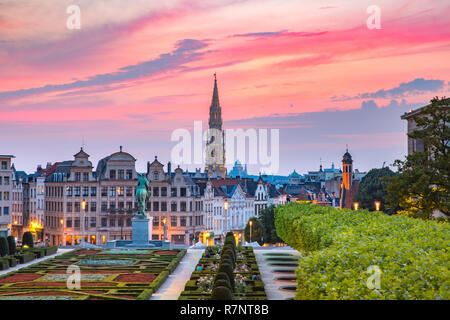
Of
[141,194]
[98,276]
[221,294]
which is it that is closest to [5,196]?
[141,194]

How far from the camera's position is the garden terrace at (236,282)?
3388cm

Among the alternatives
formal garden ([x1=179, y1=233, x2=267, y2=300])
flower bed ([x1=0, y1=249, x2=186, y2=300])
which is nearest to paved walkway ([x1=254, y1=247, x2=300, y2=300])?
formal garden ([x1=179, y1=233, x2=267, y2=300])

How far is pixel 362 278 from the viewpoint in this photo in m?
17.2

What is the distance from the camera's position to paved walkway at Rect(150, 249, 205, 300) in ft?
121

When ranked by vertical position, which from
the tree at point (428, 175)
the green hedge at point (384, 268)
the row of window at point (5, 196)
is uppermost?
the tree at point (428, 175)

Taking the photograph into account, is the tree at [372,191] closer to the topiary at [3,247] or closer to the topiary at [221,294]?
the topiary at [3,247]

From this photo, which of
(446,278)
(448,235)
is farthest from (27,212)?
(446,278)

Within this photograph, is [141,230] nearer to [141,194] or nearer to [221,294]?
[141,194]

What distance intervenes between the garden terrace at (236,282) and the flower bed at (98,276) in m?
2.33

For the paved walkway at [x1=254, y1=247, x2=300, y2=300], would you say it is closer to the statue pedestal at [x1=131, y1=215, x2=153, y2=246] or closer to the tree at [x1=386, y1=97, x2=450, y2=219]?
the tree at [x1=386, y1=97, x2=450, y2=219]

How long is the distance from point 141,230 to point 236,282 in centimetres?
2787

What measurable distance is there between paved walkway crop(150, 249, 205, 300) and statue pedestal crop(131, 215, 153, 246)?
6587 millimetres

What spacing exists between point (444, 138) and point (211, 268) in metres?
18.9

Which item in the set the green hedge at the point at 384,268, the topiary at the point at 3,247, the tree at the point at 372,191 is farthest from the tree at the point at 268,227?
the green hedge at the point at 384,268
